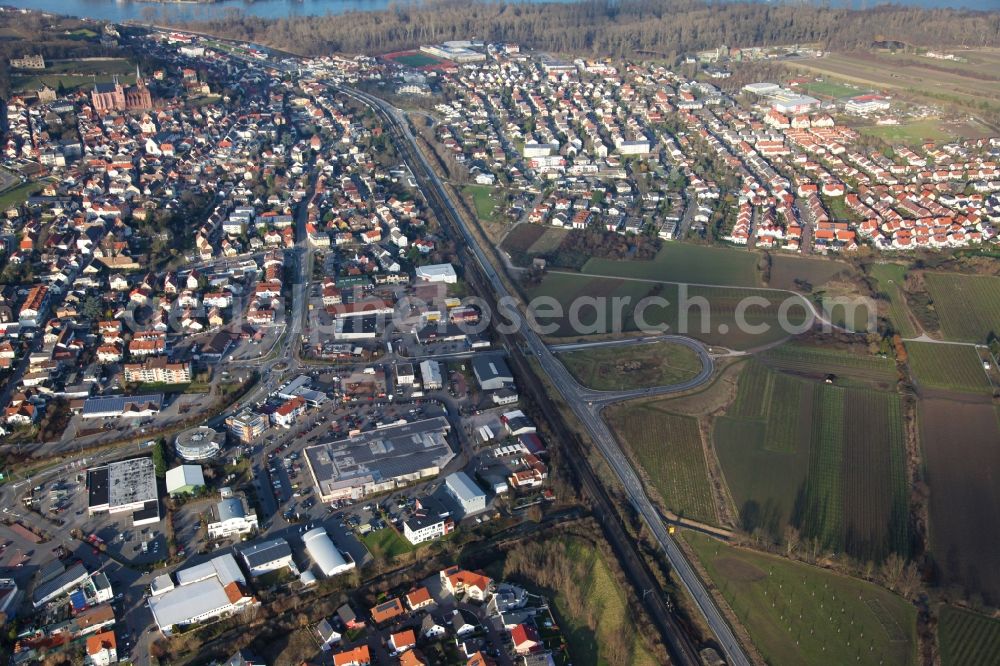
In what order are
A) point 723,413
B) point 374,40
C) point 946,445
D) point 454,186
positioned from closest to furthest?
point 946,445 < point 723,413 < point 454,186 < point 374,40

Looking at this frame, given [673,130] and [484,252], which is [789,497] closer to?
[484,252]

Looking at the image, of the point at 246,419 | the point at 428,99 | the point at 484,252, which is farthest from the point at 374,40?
the point at 246,419

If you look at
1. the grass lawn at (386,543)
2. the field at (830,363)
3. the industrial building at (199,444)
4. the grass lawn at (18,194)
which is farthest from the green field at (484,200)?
the grass lawn at (386,543)

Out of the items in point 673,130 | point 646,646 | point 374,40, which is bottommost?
point 646,646

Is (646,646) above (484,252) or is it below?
below

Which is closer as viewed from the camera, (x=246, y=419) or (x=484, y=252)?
(x=246, y=419)

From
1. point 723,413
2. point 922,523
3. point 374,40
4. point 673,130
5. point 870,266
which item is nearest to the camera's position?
point 922,523
